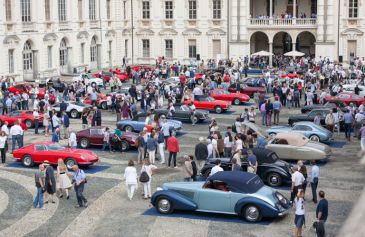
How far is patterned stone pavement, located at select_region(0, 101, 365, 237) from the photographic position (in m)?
14.9

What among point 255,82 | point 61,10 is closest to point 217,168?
point 255,82

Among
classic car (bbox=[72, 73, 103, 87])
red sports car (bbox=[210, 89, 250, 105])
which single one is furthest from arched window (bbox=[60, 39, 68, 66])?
red sports car (bbox=[210, 89, 250, 105])

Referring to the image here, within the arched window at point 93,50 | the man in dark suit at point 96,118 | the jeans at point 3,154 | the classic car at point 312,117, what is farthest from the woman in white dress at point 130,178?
the arched window at point 93,50

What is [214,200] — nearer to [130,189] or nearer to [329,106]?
[130,189]

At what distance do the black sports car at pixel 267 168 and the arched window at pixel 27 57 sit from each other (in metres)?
33.5

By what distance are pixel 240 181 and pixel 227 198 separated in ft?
1.83

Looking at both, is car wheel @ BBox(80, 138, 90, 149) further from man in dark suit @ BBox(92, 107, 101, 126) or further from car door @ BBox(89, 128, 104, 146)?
man in dark suit @ BBox(92, 107, 101, 126)

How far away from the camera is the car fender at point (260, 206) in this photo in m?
15.2

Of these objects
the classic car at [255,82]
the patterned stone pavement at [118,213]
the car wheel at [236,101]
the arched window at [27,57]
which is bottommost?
the patterned stone pavement at [118,213]

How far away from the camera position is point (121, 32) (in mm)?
63125

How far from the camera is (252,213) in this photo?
1534 centimetres

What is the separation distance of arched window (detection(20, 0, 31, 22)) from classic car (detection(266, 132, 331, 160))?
31.3 metres

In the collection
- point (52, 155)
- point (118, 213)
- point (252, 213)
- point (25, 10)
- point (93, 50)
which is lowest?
point (118, 213)

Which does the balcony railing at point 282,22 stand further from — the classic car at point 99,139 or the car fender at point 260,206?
the car fender at point 260,206
